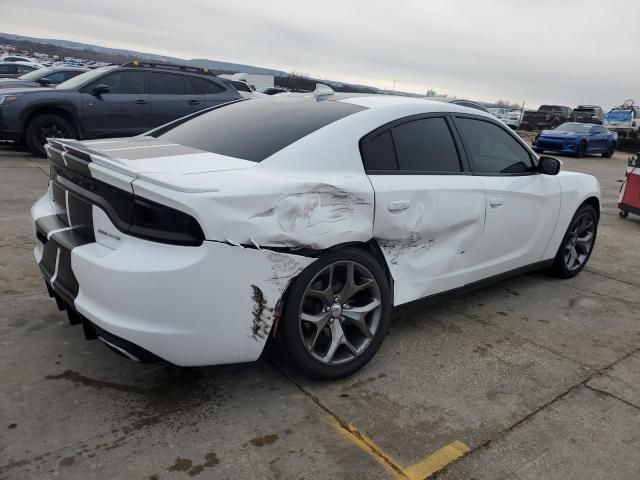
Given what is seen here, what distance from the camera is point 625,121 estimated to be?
89.9 feet

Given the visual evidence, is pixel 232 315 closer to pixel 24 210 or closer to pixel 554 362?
pixel 554 362

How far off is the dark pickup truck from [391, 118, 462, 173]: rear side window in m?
28.7

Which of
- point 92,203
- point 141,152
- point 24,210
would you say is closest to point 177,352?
point 92,203

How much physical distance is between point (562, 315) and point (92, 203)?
11.0 feet

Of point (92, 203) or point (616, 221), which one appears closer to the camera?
point (92, 203)

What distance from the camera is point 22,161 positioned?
8922mm

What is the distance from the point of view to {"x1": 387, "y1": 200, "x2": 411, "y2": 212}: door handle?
2.82 meters

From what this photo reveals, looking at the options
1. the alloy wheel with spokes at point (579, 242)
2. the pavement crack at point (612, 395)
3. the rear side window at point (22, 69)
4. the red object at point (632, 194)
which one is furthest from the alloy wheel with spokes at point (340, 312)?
the rear side window at point (22, 69)

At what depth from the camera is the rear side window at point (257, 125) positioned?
2.77 metres

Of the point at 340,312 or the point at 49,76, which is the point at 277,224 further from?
the point at 49,76

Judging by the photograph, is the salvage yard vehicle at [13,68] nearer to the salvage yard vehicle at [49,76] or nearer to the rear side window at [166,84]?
the salvage yard vehicle at [49,76]

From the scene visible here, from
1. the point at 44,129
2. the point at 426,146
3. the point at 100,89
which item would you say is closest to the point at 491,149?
the point at 426,146

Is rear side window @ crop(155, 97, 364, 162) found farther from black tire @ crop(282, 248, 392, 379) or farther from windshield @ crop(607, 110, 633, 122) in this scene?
windshield @ crop(607, 110, 633, 122)

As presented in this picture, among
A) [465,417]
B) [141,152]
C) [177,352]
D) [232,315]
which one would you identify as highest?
[141,152]
